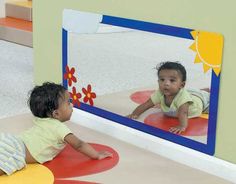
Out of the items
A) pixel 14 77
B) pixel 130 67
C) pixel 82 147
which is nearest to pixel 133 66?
pixel 130 67

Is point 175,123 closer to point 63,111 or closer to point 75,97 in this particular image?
point 63,111

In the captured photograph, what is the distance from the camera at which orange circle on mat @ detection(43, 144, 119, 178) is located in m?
1.72

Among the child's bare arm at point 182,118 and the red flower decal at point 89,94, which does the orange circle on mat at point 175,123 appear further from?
the red flower decal at point 89,94

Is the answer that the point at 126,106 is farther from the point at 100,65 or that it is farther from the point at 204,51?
the point at 204,51

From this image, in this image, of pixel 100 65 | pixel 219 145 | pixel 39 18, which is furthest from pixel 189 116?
pixel 39 18

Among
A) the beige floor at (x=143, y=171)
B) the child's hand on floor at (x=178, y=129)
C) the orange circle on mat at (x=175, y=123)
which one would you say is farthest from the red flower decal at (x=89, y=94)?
the child's hand on floor at (x=178, y=129)

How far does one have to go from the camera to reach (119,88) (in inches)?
83.8

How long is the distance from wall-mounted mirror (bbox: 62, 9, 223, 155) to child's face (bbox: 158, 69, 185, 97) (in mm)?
29

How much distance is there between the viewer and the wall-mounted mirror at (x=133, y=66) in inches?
68.4

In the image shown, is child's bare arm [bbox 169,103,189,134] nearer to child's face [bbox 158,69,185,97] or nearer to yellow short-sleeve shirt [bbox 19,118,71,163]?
child's face [bbox 158,69,185,97]

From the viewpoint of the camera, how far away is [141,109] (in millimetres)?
2000

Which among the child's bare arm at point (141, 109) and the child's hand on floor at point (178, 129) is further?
the child's bare arm at point (141, 109)

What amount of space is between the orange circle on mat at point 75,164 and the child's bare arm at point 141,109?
0.19m

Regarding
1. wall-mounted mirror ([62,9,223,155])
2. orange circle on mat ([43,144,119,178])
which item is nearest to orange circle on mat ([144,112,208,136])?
wall-mounted mirror ([62,9,223,155])
